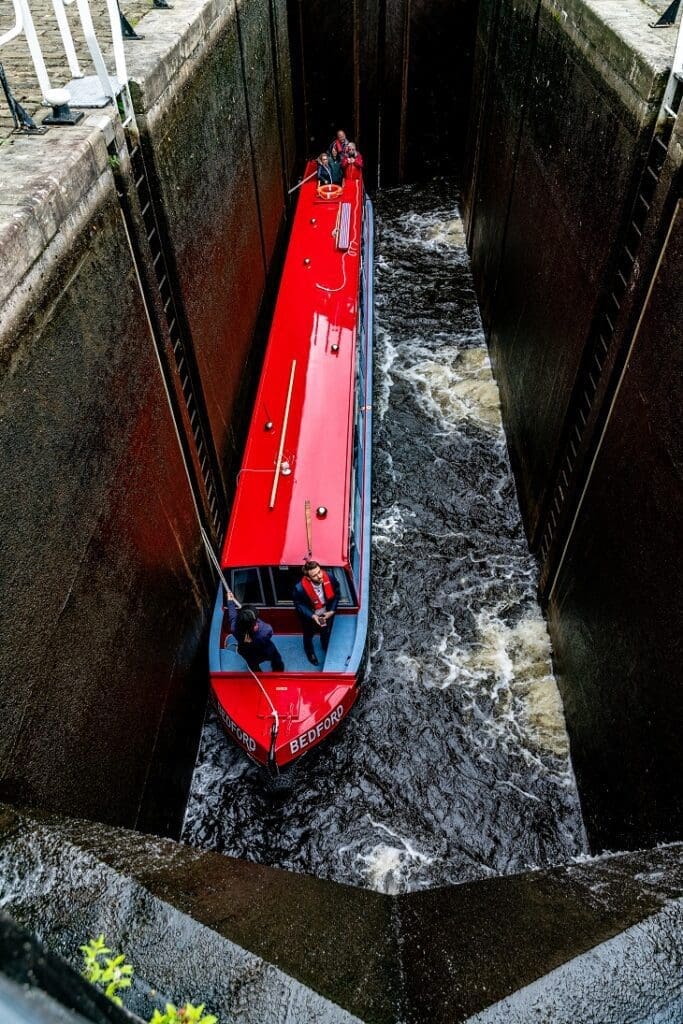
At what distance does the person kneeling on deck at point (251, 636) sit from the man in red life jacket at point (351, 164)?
9.95 metres

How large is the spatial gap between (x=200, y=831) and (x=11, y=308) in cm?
491

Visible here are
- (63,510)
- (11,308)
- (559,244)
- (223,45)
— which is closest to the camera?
(11,308)

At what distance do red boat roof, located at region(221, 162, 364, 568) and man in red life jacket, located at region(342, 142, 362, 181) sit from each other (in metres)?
2.81

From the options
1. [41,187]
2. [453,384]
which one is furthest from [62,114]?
[453,384]

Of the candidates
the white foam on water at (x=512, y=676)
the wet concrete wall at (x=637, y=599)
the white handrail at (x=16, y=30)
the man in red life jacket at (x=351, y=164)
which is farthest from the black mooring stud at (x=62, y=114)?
the man in red life jacket at (x=351, y=164)

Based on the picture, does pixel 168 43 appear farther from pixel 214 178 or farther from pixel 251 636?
pixel 251 636

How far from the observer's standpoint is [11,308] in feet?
12.2

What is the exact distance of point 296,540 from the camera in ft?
20.8

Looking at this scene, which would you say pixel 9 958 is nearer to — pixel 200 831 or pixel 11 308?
pixel 11 308

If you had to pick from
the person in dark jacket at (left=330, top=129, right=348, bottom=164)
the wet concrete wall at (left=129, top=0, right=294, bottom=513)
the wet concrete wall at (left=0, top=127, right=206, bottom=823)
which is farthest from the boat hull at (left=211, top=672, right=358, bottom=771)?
the person in dark jacket at (left=330, top=129, right=348, bottom=164)

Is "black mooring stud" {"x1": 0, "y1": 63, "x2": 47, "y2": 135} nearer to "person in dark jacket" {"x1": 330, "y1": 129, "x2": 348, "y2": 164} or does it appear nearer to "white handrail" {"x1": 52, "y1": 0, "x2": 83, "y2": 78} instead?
"white handrail" {"x1": 52, "y1": 0, "x2": 83, "y2": 78}

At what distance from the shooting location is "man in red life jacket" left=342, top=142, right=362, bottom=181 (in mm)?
12971

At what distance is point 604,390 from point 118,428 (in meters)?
4.20

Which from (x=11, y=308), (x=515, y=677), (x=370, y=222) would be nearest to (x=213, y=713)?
(x=515, y=677)
